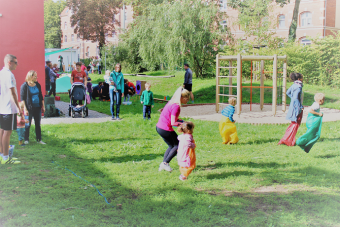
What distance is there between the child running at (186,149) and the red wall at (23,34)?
663 centimetres

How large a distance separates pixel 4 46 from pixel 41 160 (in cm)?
496

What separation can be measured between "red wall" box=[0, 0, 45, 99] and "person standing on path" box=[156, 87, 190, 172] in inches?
245

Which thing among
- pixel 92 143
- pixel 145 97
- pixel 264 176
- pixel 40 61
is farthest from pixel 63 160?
pixel 40 61

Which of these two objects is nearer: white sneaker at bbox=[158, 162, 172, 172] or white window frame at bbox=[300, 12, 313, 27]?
white sneaker at bbox=[158, 162, 172, 172]

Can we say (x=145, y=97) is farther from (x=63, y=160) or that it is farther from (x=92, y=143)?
(x=63, y=160)

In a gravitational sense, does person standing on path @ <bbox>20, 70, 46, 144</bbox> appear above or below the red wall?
below

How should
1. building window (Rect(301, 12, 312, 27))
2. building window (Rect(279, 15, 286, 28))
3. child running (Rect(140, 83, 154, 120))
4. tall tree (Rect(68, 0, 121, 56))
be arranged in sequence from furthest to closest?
building window (Rect(279, 15, 286, 28)), tall tree (Rect(68, 0, 121, 56)), building window (Rect(301, 12, 312, 27)), child running (Rect(140, 83, 154, 120))

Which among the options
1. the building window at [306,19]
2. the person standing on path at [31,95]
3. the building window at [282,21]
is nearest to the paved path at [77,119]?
the person standing on path at [31,95]

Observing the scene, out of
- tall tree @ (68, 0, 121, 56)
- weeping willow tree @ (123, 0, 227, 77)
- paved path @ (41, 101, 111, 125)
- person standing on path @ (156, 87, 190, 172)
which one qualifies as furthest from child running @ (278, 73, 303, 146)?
tall tree @ (68, 0, 121, 56)

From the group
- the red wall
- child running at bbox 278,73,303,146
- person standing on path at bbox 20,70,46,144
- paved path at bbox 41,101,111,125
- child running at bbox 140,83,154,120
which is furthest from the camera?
paved path at bbox 41,101,111,125

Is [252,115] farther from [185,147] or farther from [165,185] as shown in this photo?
[165,185]

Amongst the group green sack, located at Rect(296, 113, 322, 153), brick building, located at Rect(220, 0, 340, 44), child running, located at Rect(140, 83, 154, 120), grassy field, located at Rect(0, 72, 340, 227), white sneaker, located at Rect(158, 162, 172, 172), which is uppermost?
brick building, located at Rect(220, 0, 340, 44)

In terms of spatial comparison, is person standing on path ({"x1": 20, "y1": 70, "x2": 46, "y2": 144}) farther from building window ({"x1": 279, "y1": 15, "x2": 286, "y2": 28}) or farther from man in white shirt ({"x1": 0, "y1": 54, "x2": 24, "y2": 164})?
building window ({"x1": 279, "y1": 15, "x2": 286, "y2": 28})

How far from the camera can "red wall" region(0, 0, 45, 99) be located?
9.41 metres
